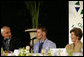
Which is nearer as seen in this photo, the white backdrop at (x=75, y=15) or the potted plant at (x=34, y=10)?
the white backdrop at (x=75, y=15)

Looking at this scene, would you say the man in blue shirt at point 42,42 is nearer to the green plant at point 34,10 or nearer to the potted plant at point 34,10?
the potted plant at point 34,10

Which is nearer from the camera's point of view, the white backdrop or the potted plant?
the white backdrop

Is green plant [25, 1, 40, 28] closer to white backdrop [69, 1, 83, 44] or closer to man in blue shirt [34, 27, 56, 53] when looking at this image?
white backdrop [69, 1, 83, 44]

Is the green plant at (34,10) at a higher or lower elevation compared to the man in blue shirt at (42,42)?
higher

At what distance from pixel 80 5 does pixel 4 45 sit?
1.95 metres

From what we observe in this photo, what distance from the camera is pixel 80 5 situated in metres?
5.06

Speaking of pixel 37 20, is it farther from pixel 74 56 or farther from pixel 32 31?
pixel 74 56

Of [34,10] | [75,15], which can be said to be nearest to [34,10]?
[34,10]

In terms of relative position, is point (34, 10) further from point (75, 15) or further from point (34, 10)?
point (75, 15)

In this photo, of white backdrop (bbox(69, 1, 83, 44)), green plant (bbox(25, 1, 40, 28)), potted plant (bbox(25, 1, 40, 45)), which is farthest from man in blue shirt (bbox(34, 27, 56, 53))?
green plant (bbox(25, 1, 40, 28))

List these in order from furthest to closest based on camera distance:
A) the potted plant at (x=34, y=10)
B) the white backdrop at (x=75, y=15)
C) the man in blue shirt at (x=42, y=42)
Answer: the potted plant at (x=34, y=10)
the white backdrop at (x=75, y=15)
the man in blue shirt at (x=42, y=42)

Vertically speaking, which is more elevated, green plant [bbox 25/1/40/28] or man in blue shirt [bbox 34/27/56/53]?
green plant [bbox 25/1/40/28]

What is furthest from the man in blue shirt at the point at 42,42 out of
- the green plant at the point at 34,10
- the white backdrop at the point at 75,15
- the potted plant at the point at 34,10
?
the green plant at the point at 34,10

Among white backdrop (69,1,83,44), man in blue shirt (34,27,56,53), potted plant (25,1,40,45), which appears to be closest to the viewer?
man in blue shirt (34,27,56,53)
